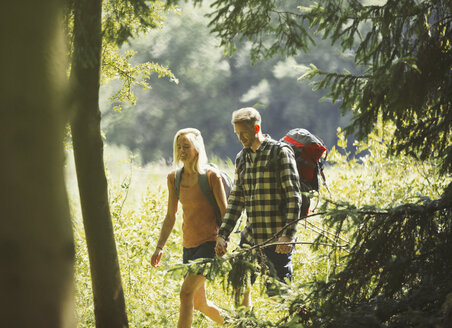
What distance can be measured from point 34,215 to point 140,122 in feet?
87.4

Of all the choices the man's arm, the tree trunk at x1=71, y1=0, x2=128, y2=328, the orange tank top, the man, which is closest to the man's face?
the man

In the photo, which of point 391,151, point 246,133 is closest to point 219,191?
point 246,133

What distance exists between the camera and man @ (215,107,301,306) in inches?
114

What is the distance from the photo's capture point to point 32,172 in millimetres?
1342

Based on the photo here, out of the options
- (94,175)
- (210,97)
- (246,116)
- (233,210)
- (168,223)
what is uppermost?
(210,97)

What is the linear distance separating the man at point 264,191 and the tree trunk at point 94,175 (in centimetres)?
71

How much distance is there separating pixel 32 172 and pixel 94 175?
129 centimetres

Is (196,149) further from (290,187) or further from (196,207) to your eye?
(290,187)

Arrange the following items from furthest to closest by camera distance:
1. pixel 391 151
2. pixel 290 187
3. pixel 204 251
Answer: pixel 204 251, pixel 290 187, pixel 391 151

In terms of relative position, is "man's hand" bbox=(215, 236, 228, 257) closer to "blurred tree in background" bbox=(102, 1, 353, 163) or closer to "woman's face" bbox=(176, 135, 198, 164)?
"woman's face" bbox=(176, 135, 198, 164)

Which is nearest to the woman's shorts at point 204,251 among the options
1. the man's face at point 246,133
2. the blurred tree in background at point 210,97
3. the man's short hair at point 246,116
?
the man's face at point 246,133

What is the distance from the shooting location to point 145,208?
5.37 metres

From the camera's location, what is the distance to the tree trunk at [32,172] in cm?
129

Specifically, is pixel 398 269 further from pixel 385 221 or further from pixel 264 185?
pixel 264 185
